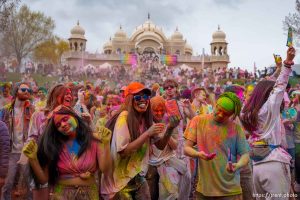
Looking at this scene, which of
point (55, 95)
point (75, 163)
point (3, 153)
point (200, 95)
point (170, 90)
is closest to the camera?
point (75, 163)

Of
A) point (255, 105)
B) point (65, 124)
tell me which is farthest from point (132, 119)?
point (255, 105)

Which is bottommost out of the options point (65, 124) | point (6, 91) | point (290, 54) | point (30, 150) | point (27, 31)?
point (30, 150)

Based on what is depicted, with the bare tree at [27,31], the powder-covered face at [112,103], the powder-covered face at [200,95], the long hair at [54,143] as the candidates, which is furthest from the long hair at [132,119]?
the bare tree at [27,31]

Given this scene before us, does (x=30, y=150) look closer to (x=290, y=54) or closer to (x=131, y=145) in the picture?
(x=131, y=145)

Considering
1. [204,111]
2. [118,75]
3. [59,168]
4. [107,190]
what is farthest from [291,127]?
[118,75]

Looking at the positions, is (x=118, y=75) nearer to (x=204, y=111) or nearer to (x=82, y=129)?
(x=204, y=111)

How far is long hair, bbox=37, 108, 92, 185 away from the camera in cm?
338

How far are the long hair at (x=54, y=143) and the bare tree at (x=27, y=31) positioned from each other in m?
39.5

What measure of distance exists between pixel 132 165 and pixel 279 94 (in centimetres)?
150

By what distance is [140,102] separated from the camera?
3.83m

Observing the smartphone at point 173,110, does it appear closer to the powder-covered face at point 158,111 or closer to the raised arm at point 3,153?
the powder-covered face at point 158,111

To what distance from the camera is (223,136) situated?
3.66 metres

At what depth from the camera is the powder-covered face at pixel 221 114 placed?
11.9 feet

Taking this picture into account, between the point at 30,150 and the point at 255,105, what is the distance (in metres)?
2.13
